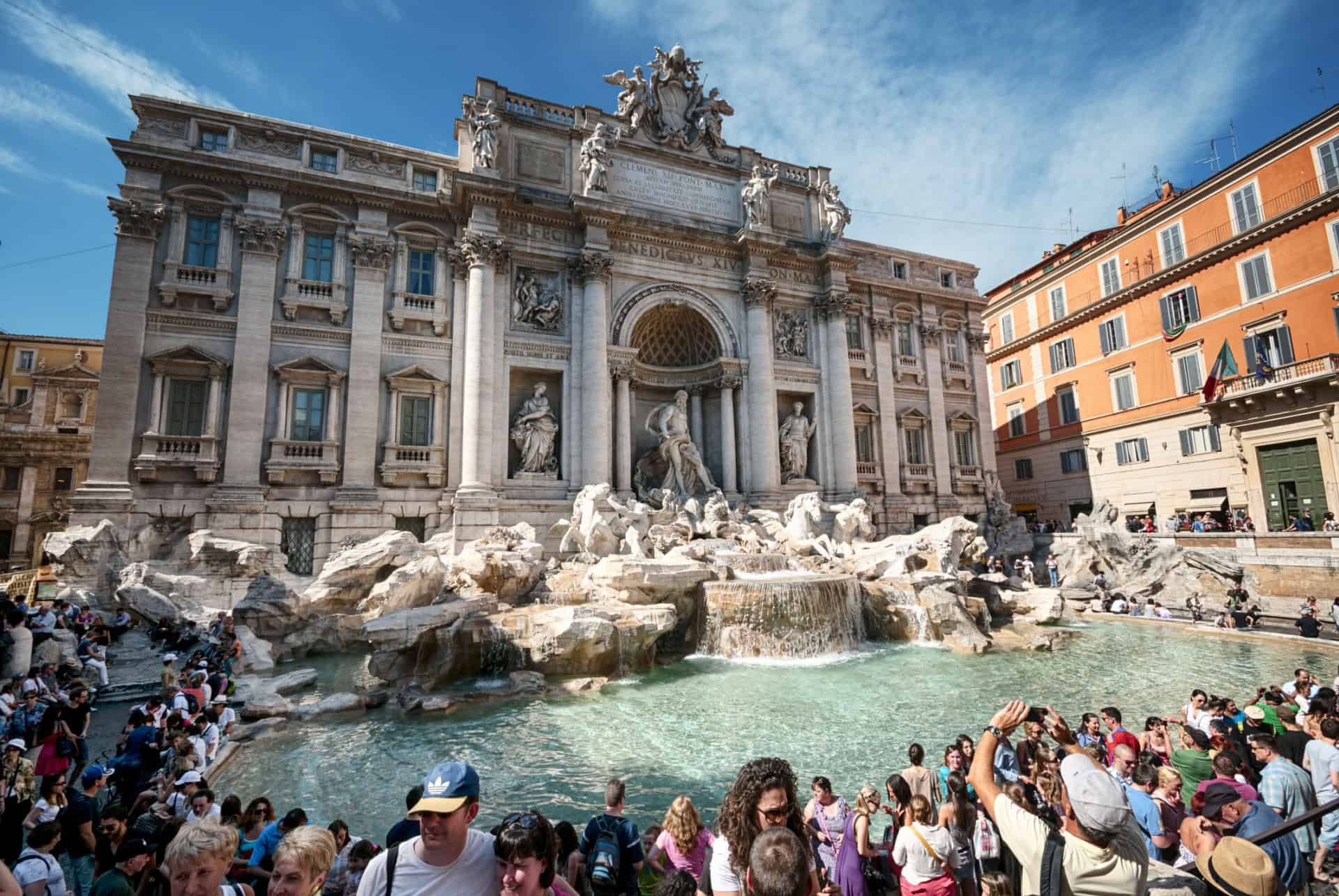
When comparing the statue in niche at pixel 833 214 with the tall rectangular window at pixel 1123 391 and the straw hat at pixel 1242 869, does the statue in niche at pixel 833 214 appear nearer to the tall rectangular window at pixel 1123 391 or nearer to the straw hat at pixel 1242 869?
the tall rectangular window at pixel 1123 391

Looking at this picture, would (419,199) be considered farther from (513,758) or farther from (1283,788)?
(1283,788)

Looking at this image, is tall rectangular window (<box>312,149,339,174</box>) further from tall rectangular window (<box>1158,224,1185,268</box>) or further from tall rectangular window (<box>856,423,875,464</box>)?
tall rectangular window (<box>1158,224,1185,268</box>)

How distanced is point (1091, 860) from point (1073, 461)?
27.8 metres

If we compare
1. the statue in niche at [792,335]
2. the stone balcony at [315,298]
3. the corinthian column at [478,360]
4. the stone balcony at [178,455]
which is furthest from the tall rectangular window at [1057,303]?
the stone balcony at [178,455]

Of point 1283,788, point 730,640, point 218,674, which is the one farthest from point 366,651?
point 1283,788

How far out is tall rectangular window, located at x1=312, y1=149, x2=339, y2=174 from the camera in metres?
16.1

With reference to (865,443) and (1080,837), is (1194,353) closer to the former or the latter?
(865,443)

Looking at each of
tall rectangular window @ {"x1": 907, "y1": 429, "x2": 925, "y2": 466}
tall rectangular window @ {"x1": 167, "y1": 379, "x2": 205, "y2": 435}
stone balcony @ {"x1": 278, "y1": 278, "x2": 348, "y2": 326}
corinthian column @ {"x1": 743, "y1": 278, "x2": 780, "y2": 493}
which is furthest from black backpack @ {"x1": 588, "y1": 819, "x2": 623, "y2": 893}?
tall rectangular window @ {"x1": 907, "y1": 429, "x2": 925, "y2": 466}

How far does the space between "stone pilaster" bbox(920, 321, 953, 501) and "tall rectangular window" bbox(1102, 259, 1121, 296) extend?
6.82 m

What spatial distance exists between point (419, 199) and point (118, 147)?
6445 mm

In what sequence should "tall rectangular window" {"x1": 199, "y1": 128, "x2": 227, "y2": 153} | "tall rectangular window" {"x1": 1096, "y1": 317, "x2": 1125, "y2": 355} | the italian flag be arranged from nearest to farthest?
1. "tall rectangular window" {"x1": 199, "y1": 128, "x2": 227, "y2": 153}
2. the italian flag
3. "tall rectangular window" {"x1": 1096, "y1": 317, "x2": 1125, "y2": 355}

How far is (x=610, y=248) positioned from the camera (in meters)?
18.3

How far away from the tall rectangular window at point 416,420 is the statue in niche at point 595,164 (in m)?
7.55

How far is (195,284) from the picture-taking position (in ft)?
48.2
